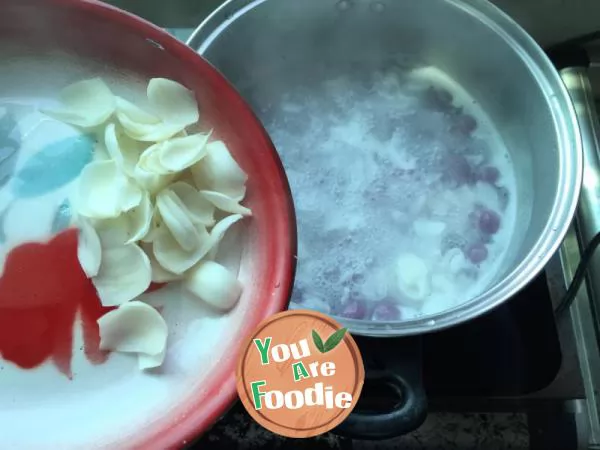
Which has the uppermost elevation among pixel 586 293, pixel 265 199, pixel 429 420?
pixel 265 199

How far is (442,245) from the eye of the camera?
2.32 ft

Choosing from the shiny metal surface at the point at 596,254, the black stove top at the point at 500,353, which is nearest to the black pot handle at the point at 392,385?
the black stove top at the point at 500,353

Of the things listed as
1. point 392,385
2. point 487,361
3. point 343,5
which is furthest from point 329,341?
point 343,5

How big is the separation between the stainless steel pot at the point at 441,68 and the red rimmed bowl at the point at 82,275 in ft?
0.30

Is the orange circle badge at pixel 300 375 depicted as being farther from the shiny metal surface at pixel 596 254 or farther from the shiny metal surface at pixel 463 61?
the shiny metal surface at pixel 596 254

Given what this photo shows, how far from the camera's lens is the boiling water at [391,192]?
675 mm

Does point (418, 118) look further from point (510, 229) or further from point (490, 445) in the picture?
point (490, 445)

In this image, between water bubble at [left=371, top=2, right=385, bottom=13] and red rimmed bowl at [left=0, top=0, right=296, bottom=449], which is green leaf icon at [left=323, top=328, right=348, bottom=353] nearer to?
red rimmed bowl at [left=0, top=0, right=296, bottom=449]

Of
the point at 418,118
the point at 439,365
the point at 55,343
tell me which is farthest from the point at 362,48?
the point at 55,343

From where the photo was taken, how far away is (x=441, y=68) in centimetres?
80

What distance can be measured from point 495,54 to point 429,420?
1.27 ft

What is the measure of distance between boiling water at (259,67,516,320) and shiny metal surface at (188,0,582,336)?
0.08ft

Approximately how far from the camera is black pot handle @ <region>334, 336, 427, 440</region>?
1.66 feet

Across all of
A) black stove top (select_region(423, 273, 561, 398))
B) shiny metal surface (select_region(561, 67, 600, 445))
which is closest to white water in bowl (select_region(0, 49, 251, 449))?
black stove top (select_region(423, 273, 561, 398))
